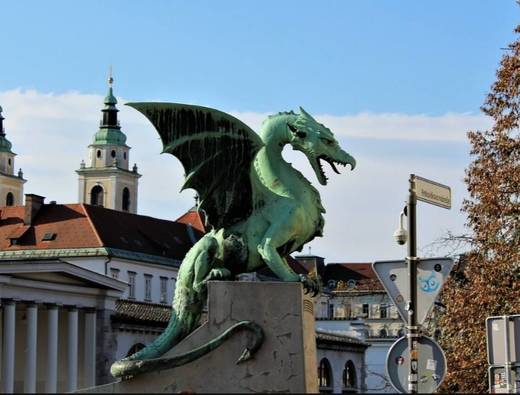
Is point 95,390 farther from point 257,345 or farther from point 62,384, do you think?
point 62,384

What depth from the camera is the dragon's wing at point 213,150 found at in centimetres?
1828

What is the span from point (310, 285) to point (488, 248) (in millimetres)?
15785

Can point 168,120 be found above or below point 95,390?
above

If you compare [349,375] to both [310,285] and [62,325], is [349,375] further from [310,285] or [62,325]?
[310,285]

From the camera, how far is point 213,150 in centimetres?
1853

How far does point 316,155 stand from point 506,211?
14.8 m

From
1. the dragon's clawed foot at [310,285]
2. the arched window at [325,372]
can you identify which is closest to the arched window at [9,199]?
the arched window at [325,372]

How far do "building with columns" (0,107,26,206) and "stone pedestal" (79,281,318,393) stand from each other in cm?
14416

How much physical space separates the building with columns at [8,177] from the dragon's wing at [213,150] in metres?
142

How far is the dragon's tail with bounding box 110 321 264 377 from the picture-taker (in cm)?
1662

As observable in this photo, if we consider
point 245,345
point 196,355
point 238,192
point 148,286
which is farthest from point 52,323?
point 245,345

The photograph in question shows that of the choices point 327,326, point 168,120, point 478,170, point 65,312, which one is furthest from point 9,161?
point 168,120

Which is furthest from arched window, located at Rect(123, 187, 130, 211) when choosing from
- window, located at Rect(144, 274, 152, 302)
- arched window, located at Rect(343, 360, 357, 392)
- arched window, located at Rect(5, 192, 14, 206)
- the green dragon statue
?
the green dragon statue

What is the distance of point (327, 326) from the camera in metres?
105
